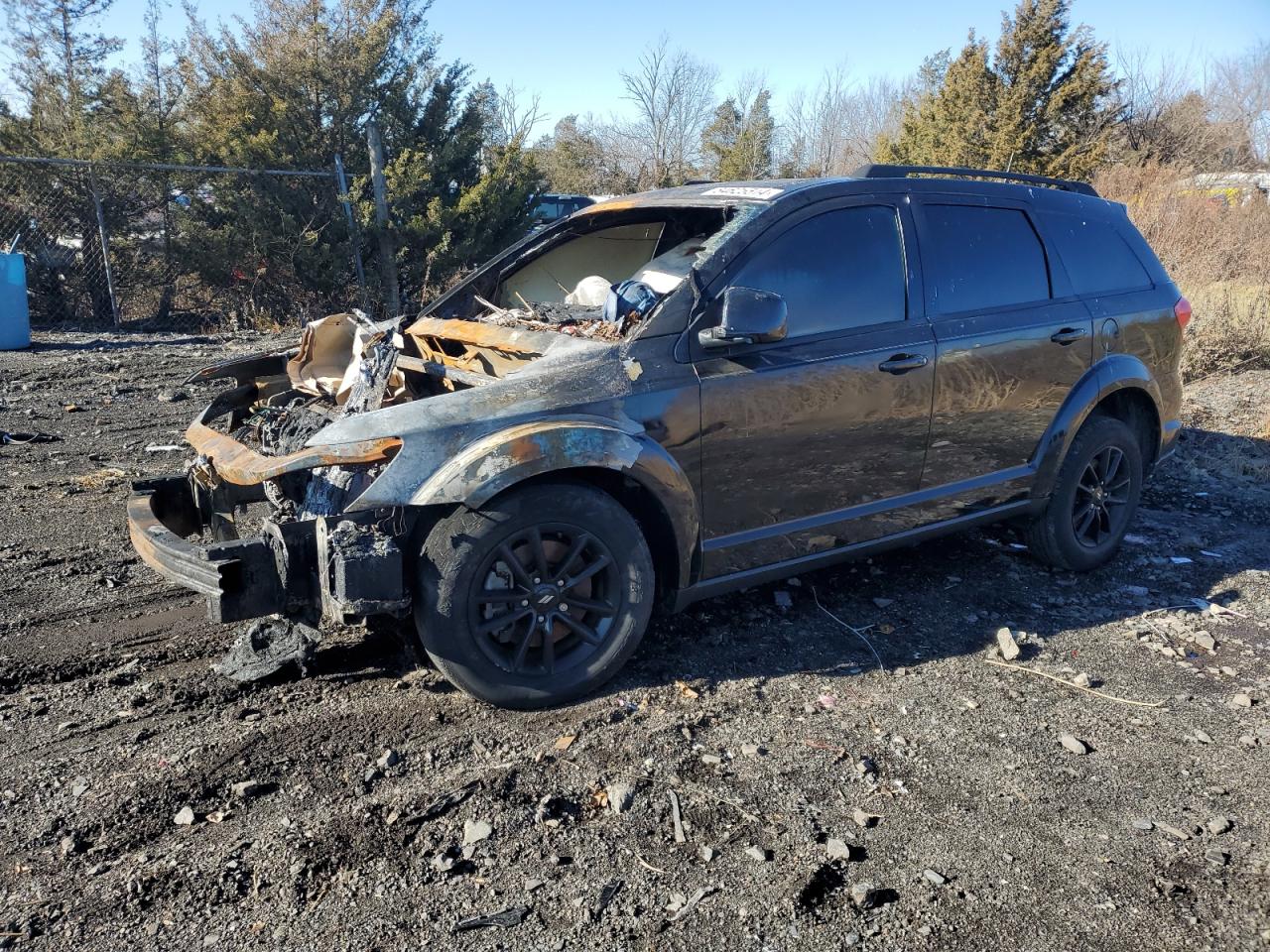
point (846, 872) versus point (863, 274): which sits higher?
point (863, 274)

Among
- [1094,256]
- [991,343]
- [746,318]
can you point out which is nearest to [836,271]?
[746,318]

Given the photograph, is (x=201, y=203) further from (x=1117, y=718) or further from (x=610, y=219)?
(x=1117, y=718)

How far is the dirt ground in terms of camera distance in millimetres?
2482

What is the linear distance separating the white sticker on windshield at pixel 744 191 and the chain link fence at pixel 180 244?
31.7 feet

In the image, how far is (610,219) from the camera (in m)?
4.73

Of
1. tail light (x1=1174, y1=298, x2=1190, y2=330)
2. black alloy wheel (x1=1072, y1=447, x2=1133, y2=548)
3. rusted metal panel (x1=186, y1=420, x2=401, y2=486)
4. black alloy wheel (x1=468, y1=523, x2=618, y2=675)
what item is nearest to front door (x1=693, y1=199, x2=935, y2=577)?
black alloy wheel (x1=468, y1=523, x2=618, y2=675)

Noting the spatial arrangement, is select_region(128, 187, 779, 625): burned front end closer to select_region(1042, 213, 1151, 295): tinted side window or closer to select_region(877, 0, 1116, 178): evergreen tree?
select_region(1042, 213, 1151, 295): tinted side window

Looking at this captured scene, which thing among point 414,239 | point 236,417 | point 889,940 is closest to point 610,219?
point 236,417

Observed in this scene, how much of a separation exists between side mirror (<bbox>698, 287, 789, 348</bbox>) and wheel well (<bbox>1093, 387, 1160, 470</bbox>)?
2434 mm

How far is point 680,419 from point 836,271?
3.49ft

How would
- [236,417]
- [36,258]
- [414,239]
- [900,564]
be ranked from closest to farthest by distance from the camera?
[236,417]
[900,564]
[36,258]
[414,239]

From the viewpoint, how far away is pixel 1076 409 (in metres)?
4.80

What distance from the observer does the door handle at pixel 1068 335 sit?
4.67 m

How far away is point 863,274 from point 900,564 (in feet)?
5.73
